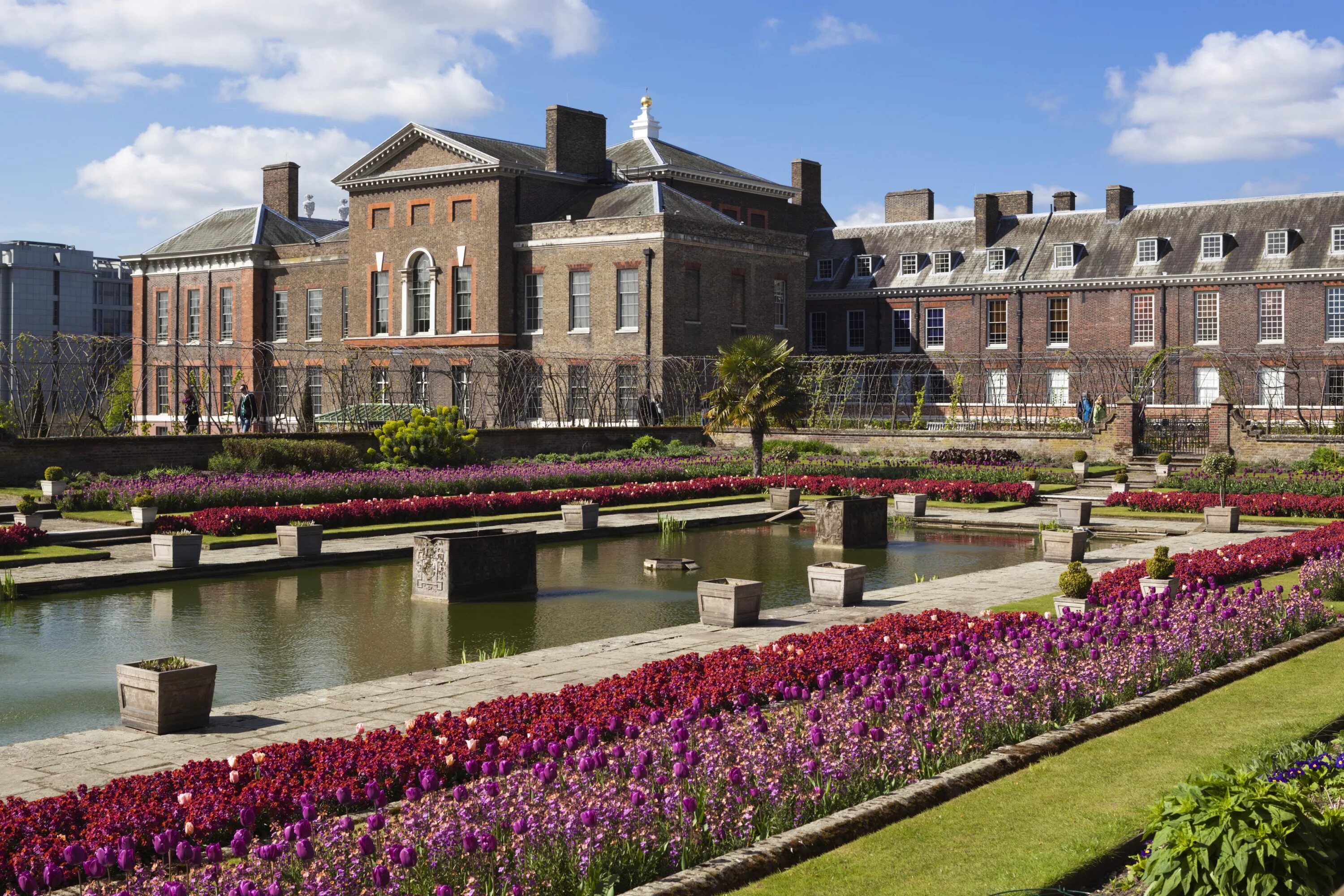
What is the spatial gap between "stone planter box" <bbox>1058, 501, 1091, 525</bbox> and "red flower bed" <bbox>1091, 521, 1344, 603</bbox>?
4823 mm

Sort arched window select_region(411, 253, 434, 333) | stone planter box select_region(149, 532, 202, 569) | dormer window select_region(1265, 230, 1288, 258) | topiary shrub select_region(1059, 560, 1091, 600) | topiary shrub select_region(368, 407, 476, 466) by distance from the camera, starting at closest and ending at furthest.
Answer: topiary shrub select_region(1059, 560, 1091, 600) < stone planter box select_region(149, 532, 202, 569) < topiary shrub select_region(368, 407, 476, 466) < dormer window select_region(1265, 230, 1288, 258) < arched window select_region(411, 253, 434, 333)

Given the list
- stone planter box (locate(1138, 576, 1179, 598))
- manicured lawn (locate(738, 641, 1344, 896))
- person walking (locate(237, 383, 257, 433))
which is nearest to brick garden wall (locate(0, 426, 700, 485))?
person walking (locate(237, 383, 257, 433))

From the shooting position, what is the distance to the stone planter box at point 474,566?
1511 centimetres

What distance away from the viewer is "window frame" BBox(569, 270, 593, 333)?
46.5 m

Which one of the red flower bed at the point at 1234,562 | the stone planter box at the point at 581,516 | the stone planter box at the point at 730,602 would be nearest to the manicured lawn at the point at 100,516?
the stone planter box at the point at 581,516

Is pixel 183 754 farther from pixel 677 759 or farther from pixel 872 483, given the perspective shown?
pixel 872 483

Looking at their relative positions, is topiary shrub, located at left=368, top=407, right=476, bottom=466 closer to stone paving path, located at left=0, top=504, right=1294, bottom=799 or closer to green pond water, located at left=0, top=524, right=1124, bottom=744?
green pond water, located at left=0, top=524, right=1124, bottom=744

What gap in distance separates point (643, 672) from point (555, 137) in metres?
42.4

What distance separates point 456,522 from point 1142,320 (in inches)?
1359

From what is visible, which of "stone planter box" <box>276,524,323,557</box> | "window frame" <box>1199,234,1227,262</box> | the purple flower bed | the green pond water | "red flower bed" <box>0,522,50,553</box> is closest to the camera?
the purple flower bed

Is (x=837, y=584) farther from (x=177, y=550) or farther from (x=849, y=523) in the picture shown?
Result: (x=177, y=550)

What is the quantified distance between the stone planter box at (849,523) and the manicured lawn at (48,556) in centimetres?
1053

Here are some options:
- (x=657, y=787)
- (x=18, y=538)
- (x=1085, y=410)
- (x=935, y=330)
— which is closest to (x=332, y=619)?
(x=18, y=538)

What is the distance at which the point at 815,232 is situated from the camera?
6022 cm
